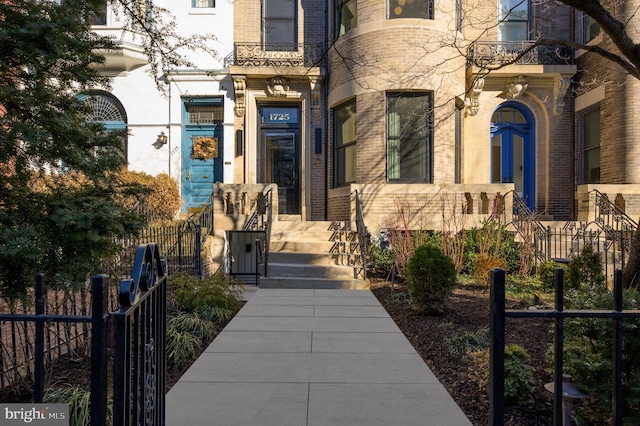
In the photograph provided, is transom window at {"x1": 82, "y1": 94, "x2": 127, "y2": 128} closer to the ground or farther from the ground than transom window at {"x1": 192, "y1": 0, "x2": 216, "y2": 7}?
closer to the ground

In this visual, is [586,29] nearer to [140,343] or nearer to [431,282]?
[431,282]

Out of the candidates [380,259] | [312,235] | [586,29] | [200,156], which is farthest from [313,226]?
[586,29]

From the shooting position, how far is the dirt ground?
11.0ft

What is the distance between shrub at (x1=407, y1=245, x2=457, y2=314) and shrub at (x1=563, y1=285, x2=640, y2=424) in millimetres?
3025

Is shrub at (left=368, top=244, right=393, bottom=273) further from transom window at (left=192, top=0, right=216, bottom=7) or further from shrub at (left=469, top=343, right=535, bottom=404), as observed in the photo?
transom window at (left=192, top=0, right=216, bottom=7)

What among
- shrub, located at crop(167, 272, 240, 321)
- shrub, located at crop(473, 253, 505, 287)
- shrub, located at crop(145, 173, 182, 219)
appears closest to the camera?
shrub, located at crop(167, 272, 240, 321)

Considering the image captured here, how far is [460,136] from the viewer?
13.1 metres

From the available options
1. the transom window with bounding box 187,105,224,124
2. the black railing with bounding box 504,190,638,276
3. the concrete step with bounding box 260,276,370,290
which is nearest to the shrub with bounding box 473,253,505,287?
the black railing with bounding box 504,190,638,276

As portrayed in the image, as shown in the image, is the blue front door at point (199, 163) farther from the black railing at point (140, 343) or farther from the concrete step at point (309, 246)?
the black railing at point (140, 343)

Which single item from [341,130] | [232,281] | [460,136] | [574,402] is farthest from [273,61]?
[574,402]

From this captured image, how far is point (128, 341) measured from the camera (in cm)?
184

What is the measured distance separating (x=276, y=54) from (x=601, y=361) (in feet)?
43.7

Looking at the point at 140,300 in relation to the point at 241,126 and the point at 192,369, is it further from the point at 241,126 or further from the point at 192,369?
the point at 241,126

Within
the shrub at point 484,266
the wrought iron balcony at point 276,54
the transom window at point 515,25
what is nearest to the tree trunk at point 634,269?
the shrub at point 484,266
